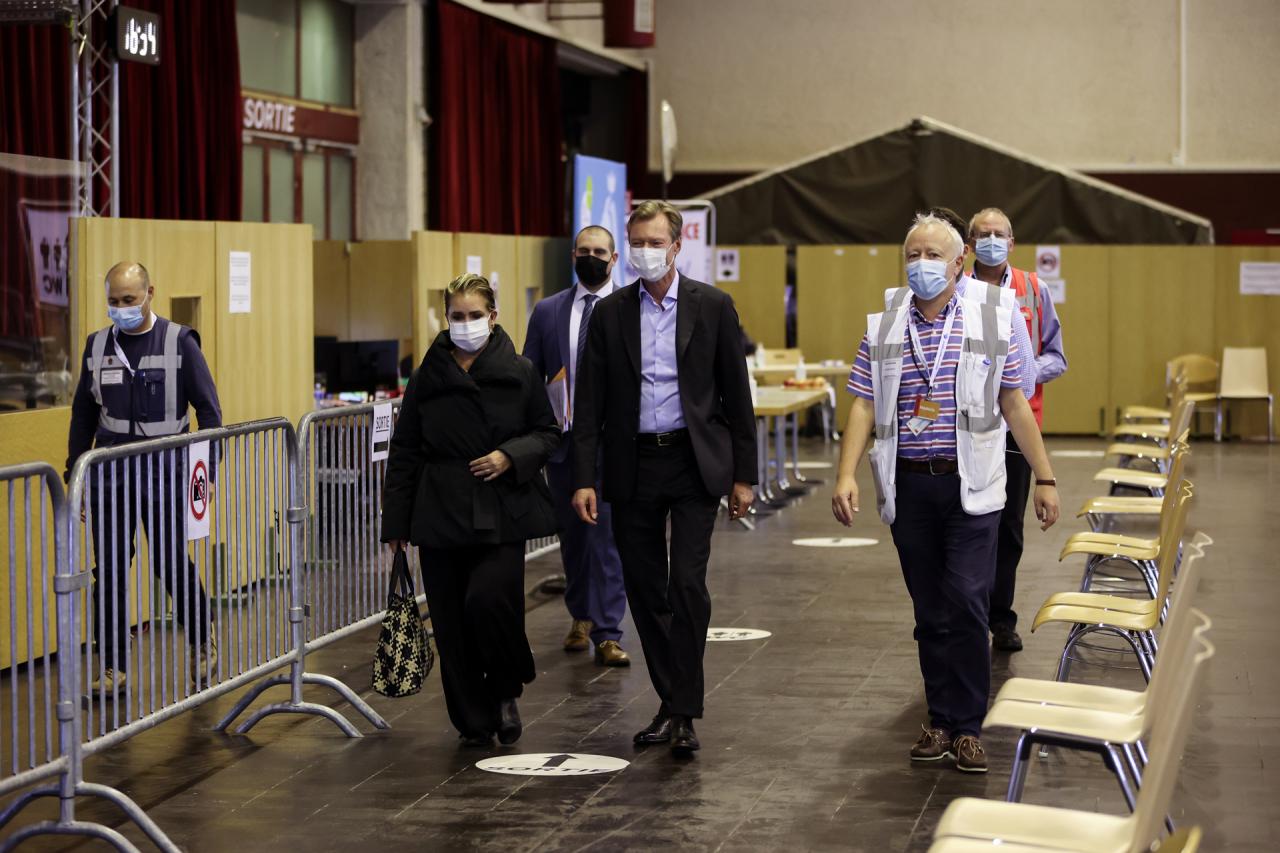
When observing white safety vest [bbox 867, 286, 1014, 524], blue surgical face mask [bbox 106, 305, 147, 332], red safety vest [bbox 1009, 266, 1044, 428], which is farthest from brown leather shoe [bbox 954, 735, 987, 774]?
blue surgical face mask [bbox 106, 305, 147, 332]

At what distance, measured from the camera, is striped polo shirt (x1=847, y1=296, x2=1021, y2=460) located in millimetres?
5336

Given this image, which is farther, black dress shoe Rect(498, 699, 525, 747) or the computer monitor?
the computer monitor

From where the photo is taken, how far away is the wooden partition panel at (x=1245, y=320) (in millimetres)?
17844

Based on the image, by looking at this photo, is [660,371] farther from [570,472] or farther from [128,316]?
[128,316]

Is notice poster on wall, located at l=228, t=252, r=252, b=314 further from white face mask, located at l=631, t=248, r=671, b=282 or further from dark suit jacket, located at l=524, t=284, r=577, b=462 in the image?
white face mask, located at l=631, t=248, r=671, b=282

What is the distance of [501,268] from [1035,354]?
195 inches

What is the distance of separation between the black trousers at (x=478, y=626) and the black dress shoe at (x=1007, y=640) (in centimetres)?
237

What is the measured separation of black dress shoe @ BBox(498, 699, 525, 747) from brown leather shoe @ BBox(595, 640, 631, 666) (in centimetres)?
130

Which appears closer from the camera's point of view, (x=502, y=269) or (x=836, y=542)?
(x=836, y=542)

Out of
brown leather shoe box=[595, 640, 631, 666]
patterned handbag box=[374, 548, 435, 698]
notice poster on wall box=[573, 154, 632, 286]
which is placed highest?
notice poster on wall box=[573, 154, 632, 286]

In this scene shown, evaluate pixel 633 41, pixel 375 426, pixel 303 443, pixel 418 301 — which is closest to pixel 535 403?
pixel 303 443

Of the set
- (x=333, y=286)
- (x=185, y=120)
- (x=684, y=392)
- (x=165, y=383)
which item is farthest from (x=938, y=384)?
(x=333, y=286)

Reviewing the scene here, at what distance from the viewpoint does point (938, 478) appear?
5.34 metres

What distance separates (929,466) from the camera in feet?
17.6
